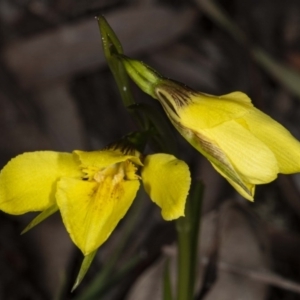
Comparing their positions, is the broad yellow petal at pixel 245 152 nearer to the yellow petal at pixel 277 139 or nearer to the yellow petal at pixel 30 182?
the yellow petal at pixel 277 139

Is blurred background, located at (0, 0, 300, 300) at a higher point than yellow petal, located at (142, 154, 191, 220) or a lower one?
lower

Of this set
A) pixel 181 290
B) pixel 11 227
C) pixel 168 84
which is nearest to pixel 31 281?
pixel 11 227

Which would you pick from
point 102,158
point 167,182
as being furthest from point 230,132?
point 102,158

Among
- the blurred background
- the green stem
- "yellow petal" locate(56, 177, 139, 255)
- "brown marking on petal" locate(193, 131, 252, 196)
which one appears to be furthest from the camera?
the blurred background

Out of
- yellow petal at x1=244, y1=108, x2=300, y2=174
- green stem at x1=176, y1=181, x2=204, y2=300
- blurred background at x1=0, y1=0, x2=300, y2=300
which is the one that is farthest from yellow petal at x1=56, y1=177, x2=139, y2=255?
blurred background at x1=0, y1=0, x2=300, y2=300

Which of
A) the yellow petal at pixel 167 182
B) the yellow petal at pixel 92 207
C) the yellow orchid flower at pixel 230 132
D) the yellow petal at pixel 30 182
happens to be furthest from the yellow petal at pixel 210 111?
the yellow petal at pixel 30 182

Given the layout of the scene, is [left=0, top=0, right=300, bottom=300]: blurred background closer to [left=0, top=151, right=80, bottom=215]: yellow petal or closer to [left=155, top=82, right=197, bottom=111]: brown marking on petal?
[left=0, top=151, right=80, bottom=215]: yellow petal

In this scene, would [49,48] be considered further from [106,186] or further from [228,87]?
[106,186]

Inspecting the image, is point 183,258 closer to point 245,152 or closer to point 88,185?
point 88,185
